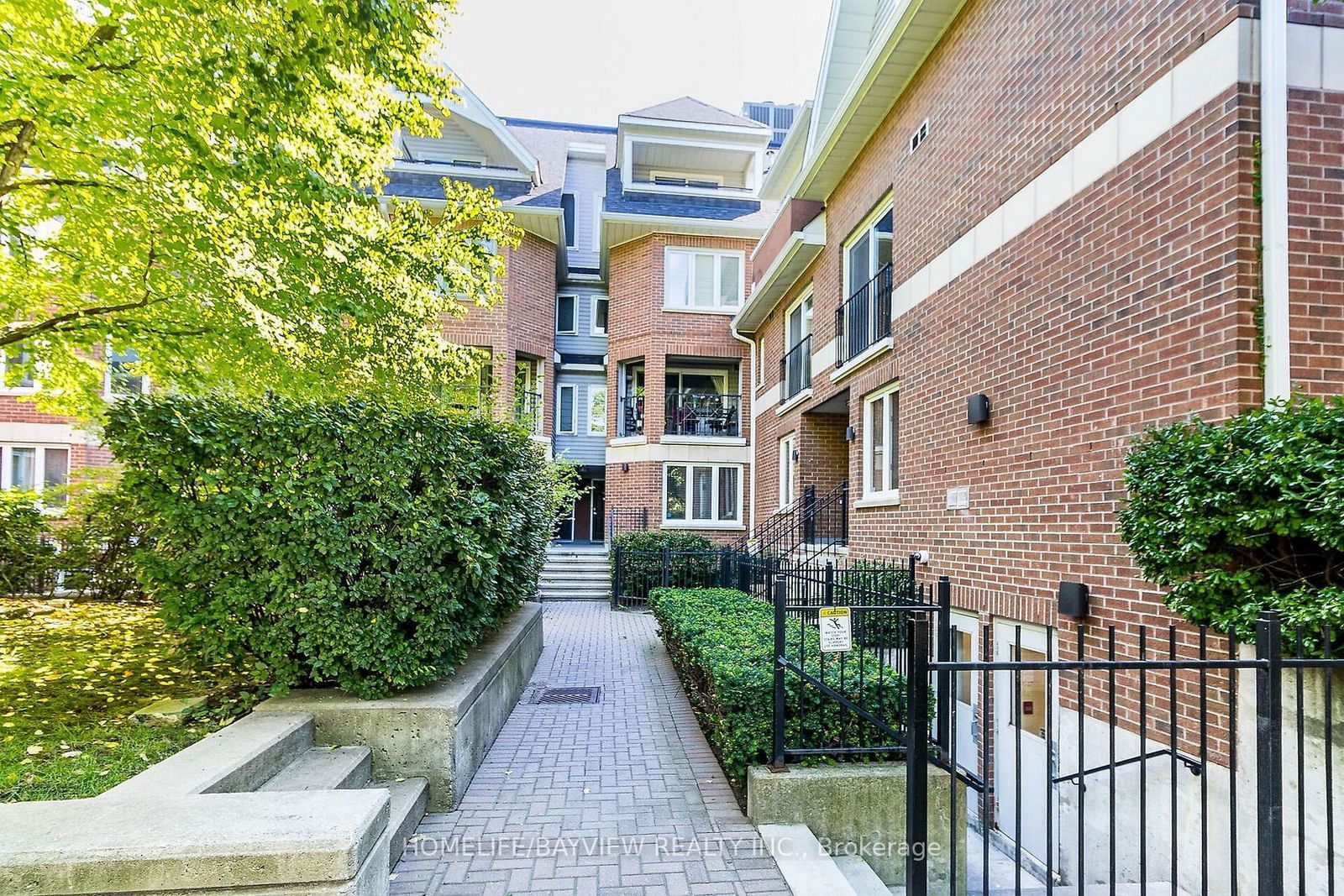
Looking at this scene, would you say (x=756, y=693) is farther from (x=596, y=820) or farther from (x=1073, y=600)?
(x=1073, y=600)

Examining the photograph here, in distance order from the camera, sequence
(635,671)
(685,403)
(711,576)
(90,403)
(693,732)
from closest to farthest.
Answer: (693,732), (90,403), (635,671), (711,576), (685,403)

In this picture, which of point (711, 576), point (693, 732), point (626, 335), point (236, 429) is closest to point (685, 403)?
point (626, 335)

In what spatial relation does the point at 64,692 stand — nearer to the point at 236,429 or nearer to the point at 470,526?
the point at 236,429

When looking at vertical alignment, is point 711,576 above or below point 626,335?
below

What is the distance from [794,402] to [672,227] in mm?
7091

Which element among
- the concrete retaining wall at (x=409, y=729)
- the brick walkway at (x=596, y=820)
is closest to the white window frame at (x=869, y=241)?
the brick walkway at (x=596, y=820)

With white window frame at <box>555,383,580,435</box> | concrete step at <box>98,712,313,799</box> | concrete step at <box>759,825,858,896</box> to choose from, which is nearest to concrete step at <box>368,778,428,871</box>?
concrete step at <box>98,712,313,799</box>

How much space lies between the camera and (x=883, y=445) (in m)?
9.55

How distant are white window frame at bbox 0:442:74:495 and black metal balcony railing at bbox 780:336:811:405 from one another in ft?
51.2

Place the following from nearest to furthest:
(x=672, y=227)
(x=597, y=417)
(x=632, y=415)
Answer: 1. (x=672, y=227)
2. (x=632, y=415)
3. (x=597, y=417)

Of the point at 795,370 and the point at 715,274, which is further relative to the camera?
the point at 715,274

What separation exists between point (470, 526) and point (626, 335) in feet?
46.9

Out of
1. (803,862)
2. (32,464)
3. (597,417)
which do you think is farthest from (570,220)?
(803,862)

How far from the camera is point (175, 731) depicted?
411 centimetres
